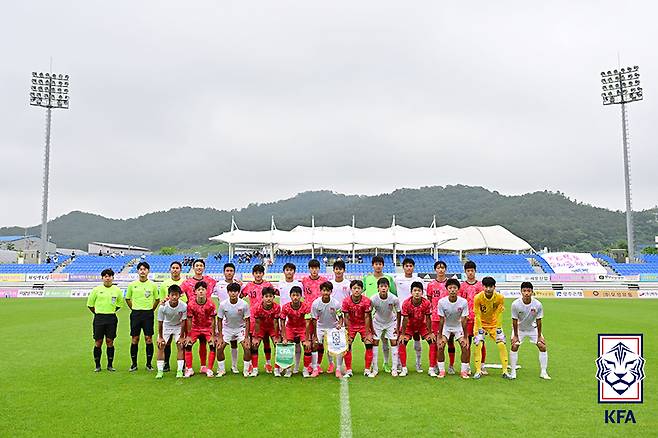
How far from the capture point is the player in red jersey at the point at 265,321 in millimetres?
8258

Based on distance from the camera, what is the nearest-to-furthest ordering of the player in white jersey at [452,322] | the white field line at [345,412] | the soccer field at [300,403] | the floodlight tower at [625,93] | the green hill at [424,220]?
the white field line at [345,412] → the soccer field at [300,403] → the player in white jersey at [452,322] → the floodlight tower at [625,93] → the green hill at [424,220]

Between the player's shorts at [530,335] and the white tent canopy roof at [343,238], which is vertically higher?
the white tent canopy roof at [343,238]

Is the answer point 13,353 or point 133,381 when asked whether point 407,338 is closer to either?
point 133,381

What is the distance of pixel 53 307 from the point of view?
21406 mm

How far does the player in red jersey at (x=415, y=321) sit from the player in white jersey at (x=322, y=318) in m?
1.08

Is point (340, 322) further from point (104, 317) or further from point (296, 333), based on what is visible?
point (104, 317)

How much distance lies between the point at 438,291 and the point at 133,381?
205 inches

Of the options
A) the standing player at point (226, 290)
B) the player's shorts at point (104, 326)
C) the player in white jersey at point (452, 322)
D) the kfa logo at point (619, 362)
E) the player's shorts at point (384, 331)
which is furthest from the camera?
the player's shorts at point (104, 326)

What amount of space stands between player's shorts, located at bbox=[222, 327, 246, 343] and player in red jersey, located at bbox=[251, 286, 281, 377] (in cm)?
22

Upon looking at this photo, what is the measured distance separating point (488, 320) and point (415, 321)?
1.24 meters

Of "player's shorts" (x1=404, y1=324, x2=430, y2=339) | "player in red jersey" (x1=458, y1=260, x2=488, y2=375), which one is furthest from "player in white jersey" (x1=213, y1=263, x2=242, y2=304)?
"player in red jersey" (x1=458, y1=260, x2=488, y2=375)

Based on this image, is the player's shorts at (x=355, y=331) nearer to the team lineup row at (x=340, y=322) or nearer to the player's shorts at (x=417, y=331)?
the team lineup row at (x=340, y=322)

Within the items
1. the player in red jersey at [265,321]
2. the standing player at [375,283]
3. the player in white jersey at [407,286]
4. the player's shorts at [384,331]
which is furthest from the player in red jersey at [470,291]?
the player in red jersey at [265,321]

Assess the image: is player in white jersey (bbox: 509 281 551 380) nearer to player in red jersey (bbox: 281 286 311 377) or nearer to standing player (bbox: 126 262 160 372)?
player in red jersey (bbox: 281 286 311 377)
